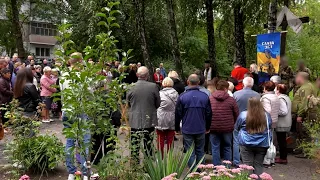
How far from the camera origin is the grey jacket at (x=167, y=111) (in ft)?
23.2

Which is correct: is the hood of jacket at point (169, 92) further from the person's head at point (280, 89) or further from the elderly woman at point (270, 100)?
the person's head at point (280, 89)

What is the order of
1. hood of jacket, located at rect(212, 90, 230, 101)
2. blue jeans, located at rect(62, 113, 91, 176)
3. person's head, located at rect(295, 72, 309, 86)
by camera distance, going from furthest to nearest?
person's head, located at rect(295, 72, 309, 86) < hood of jacket, located at rect(212, 90, 230, 101) < blue jeans, located at rect(62, 113, 91, 176)

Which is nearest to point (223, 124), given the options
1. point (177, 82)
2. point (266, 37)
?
point (177, 82)

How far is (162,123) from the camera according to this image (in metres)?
7.09

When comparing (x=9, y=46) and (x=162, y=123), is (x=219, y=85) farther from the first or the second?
(x=9, y=46)

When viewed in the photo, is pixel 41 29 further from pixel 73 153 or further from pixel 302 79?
pixel 73 153

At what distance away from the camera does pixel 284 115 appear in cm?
738

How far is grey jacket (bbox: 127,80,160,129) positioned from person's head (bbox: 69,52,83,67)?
233cm

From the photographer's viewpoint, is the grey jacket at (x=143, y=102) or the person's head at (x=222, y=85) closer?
the grey jacket at (x=143, y=102)

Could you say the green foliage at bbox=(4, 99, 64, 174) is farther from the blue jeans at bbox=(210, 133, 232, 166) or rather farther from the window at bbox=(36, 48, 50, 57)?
the window at bbox=(36, 48, 50, 57)

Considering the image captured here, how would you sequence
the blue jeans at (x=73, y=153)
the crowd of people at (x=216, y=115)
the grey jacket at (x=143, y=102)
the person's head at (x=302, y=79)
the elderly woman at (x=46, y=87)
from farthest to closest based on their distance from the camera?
the elderly woman at (x=46, y=87), the person's head at (x=302, y=79), the grey jacket at (x=143, y=102), the crowd of people at (x=216, y=115), the blue jeans at (x=73, y=153)

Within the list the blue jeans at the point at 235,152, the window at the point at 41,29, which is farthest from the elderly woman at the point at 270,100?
the window at the point at 41,29

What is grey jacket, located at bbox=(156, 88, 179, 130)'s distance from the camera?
708 cm

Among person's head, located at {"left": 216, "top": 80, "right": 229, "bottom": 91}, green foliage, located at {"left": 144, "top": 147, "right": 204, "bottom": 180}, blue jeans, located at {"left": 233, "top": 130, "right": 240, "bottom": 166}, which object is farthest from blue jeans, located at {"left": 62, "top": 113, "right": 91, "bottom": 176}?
blue jeans, located at {"left": 233, "top": 130, "right": 240, "bottom": 166}
